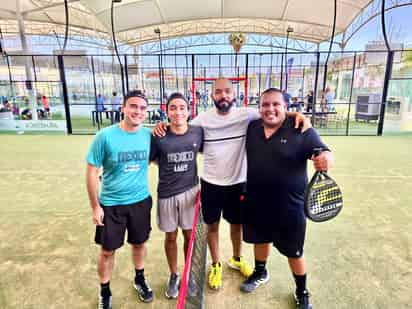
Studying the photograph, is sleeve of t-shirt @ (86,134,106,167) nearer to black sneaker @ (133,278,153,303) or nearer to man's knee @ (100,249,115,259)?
man's knee @ (100,249,115,259)

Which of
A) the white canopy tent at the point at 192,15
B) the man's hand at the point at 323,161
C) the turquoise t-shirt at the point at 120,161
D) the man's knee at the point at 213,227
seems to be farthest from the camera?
the white canopy tent at the point at 192,15

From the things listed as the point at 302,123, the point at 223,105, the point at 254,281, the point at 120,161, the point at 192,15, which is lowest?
the point at 254,281

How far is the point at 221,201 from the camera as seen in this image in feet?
6.67

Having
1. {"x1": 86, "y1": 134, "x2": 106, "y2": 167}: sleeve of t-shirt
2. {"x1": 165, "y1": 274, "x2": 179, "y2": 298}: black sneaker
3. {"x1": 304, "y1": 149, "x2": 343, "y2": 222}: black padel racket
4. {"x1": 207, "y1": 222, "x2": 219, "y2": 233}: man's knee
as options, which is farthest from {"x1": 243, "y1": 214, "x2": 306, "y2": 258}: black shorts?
{"x1": 86, "y1": 134, "x2": 106, "y2": 167}: sleeve of t-shirt

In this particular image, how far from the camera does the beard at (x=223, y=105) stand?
195 centimetres

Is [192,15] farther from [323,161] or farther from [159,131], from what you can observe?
[323,161]

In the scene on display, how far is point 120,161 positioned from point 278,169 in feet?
3.25

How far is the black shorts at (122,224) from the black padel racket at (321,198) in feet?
3.44

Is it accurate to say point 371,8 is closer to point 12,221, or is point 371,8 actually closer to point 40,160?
point 40,160

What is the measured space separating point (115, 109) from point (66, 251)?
9330 mm

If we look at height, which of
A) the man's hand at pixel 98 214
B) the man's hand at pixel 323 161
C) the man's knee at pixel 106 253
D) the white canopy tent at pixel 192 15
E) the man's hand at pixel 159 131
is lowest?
the man's knee at pixel 106 253

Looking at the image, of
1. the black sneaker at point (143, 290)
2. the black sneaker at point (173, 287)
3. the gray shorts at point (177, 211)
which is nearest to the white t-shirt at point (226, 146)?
the gray shorts at point (177, 211)

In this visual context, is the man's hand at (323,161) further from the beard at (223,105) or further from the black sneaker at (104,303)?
the black sneaker at (104,303)

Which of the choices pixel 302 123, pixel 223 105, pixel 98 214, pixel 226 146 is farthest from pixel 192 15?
pixel 98 214
